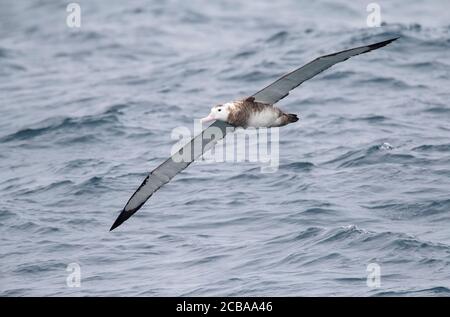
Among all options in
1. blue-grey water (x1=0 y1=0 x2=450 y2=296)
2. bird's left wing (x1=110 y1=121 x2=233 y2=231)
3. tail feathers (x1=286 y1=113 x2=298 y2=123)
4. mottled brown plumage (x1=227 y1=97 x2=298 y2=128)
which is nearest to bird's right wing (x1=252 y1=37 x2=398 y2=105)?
mottled brown plumage (x1=227 y1=97 x2=298 y2=128)

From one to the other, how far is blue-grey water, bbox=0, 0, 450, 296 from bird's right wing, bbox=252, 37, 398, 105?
259 centimetres

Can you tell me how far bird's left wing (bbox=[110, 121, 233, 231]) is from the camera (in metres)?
16.7

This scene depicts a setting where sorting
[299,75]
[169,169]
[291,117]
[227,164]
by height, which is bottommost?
[227,164]

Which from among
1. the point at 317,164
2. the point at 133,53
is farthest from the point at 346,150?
Answer: the point at 133,53

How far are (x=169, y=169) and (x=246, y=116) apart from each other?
1.67 m

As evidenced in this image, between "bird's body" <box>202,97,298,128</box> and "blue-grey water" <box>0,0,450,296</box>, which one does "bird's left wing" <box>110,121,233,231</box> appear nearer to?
"bird's body" <box>202,97,298,128</box>

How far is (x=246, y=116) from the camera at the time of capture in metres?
16.1

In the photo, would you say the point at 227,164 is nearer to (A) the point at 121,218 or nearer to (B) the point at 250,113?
(A) the point at 121,218

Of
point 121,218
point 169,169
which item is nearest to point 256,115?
point 169,169

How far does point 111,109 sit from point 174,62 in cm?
539

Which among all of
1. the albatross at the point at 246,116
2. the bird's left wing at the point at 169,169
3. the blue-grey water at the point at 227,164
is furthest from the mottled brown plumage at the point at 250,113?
the blue-grey water at the point at 227,164

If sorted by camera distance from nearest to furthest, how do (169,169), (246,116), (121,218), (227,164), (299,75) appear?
1. (299,75)
2. (246,116)
3. (121,218)
4. (169,169)
5. (227,164)

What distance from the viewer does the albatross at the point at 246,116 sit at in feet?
51.6
